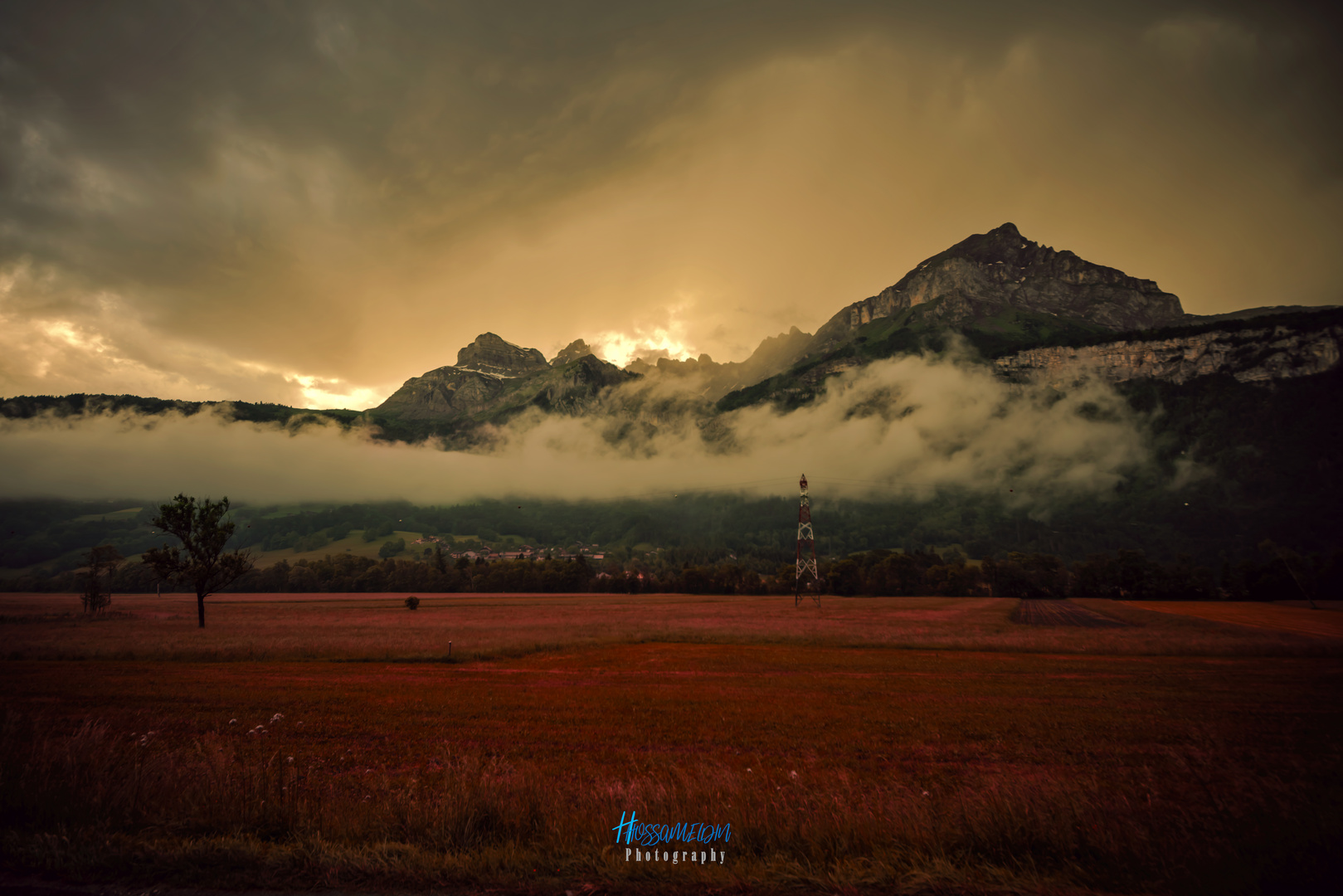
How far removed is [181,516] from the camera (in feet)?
149

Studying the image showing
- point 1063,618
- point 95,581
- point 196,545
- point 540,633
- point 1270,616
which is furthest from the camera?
point 1063,618

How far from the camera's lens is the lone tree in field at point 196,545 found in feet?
148

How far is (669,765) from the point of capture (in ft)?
41.8

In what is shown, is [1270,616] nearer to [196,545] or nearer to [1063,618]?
[1063,618]

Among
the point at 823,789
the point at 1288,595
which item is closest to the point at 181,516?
the point at 823,789


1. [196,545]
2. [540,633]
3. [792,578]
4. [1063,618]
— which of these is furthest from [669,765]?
[792,578]

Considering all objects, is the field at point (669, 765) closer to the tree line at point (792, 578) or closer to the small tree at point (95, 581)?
the small tree at point (95, 581)

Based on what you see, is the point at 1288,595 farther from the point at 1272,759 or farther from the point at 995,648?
the point at 1272,759

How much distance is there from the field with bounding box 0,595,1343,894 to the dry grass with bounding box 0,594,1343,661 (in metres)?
0.71

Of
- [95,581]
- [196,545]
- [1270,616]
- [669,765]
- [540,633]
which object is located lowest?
[1270,616]

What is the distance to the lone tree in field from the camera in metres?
45.1

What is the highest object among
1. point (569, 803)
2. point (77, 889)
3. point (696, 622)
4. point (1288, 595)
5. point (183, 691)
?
point (77, 889)

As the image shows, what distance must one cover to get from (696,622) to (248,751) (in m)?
49.5

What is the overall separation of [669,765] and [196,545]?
55095 millimetres
